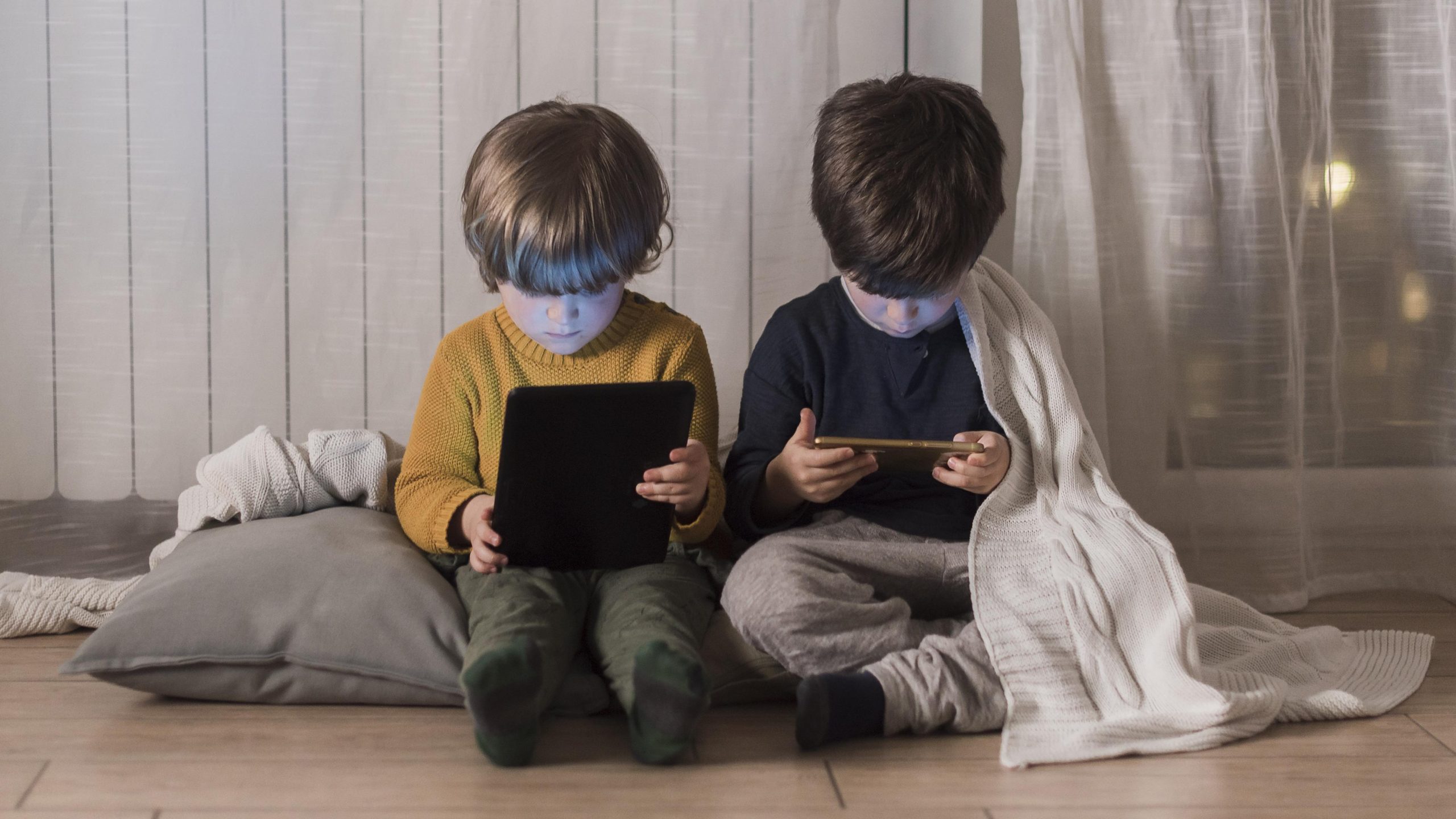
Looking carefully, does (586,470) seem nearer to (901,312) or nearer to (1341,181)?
(901,312)

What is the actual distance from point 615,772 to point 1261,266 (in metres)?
0.98

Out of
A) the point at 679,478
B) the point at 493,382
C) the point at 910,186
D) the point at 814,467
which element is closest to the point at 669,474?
the point at 679,478

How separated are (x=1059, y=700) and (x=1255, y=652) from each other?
0.29 metres

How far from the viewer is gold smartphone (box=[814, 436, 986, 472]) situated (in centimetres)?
105

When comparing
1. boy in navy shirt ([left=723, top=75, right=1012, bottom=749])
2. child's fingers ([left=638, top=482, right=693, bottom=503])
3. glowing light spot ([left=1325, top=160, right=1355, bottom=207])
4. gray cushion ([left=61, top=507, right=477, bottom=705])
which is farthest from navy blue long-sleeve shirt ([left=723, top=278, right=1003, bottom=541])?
glowing light spot ([left=1325, top=160, right=1355, bottom=207])

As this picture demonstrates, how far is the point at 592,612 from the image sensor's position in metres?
1.13

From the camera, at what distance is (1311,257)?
1447 mm

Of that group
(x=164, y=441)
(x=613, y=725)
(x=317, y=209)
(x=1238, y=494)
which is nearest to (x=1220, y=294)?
(x=1238, y=494)

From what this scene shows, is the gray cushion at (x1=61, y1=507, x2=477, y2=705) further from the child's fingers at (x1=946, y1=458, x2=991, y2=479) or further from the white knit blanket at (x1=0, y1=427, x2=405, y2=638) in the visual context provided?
the child's fingers at (x1=946, y1=458, x2=991, y2=479)

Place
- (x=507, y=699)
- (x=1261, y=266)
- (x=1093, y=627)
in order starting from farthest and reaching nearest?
1. (x=1261, y=266)
2. (x=1093, y=627)
3. (x=507, y=699)

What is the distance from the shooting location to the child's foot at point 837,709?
959 millimetres

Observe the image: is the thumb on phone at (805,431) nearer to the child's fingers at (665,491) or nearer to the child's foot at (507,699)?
the child's fingers at (665,491)

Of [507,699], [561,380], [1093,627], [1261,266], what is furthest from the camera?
[1261,266]

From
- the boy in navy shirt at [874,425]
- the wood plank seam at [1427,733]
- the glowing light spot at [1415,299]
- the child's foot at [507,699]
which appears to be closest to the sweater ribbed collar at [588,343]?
the boy in navy shirt at [874,425]
